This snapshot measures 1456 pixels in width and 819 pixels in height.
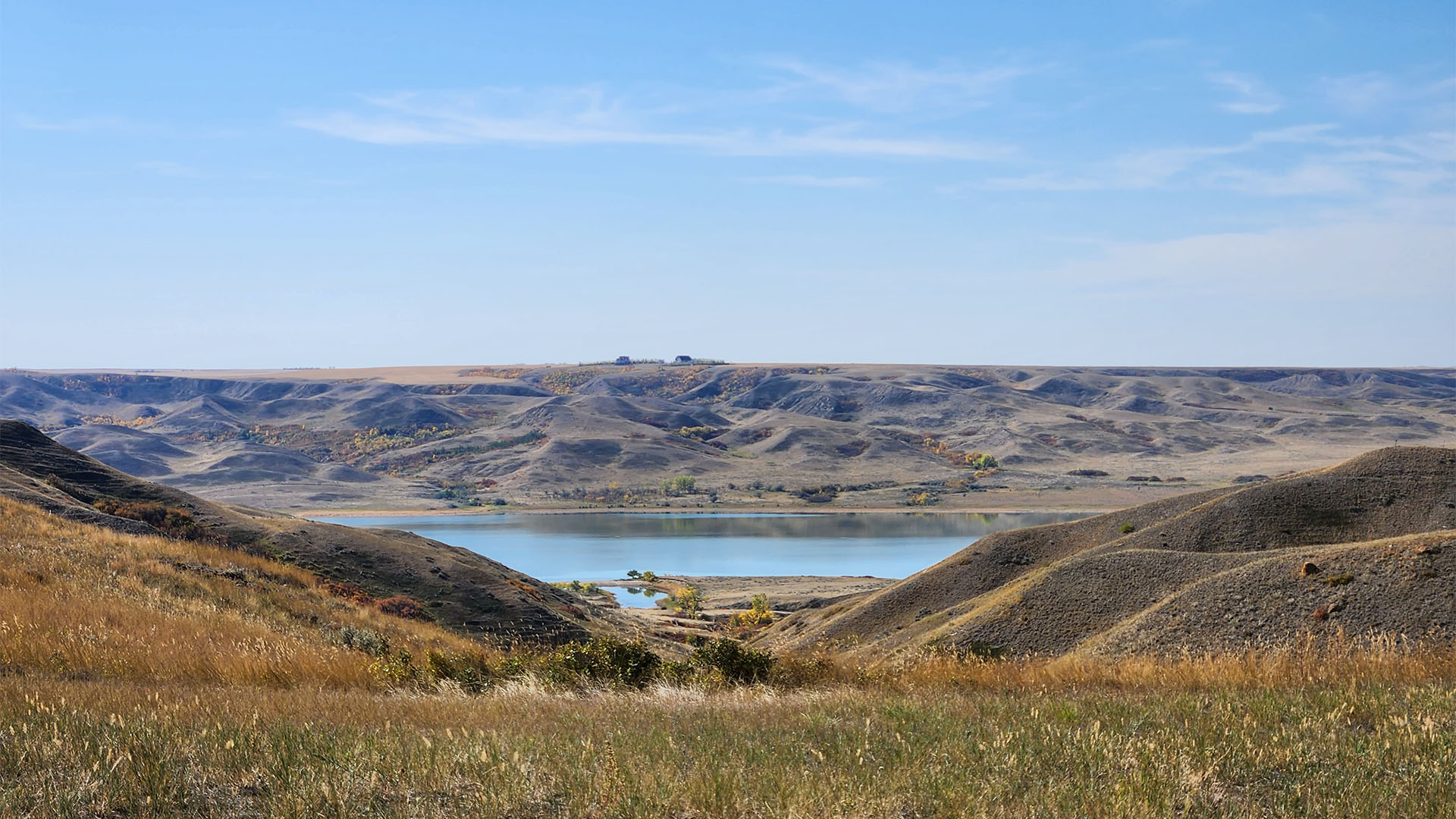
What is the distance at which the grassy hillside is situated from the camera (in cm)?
534

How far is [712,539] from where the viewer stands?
120 m

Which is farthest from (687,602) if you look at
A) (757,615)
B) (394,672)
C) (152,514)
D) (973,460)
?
(973,460)

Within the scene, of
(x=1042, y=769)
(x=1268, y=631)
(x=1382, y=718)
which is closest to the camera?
(x=1042, y=769)

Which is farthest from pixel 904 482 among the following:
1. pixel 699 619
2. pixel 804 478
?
pixel 699 619

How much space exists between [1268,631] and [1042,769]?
18.0 metres

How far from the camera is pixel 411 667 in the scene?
1249 centimetres

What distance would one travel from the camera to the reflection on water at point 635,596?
74294 millimetres

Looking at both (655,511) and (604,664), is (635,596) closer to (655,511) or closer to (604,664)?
(604,664)

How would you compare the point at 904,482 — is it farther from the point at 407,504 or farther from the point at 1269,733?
the point at 1269,733

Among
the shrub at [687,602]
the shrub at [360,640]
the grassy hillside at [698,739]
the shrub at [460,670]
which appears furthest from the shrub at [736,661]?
the shrub at [687,602]

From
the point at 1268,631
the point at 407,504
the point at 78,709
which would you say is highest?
the point at 78,709

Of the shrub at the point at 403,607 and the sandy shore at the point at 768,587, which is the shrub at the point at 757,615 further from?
the shrub at the point at 403,607

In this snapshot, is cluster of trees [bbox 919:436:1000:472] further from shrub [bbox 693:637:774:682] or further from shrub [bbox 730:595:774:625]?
shrub [bbox 693:637:774:682]

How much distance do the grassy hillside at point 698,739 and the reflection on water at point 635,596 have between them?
60441mm
